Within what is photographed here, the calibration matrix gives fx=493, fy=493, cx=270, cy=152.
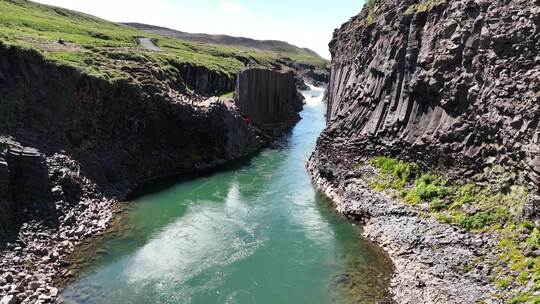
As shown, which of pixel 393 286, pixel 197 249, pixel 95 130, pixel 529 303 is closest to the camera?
pixel 529 303

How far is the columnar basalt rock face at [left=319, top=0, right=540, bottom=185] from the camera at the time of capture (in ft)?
93.8

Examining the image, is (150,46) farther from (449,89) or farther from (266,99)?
(449,89)

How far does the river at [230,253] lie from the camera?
82.8 feet

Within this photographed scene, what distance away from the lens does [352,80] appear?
51.5 m

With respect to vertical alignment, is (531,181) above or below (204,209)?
above

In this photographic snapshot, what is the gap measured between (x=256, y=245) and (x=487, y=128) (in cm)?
1630

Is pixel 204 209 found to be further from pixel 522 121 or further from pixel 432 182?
pixel 522 121

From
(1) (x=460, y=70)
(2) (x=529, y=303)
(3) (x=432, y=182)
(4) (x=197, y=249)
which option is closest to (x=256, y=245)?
(4) (x=197, y=249)

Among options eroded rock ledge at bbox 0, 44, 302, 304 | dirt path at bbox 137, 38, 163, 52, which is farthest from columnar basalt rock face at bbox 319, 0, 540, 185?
dirt path at bbox 137, 38, 163, 52

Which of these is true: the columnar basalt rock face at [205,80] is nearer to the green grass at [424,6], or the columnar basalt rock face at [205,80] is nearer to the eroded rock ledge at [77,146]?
the eroded rock ledge at [77,146]

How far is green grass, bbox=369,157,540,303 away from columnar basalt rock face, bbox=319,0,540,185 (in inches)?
52.7

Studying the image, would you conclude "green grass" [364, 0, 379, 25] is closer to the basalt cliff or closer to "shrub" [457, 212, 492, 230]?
the basalt cliff

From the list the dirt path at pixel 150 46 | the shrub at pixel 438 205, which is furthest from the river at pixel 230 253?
the dirt path at pixel 150 46

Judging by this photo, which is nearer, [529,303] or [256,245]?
[529,303]
